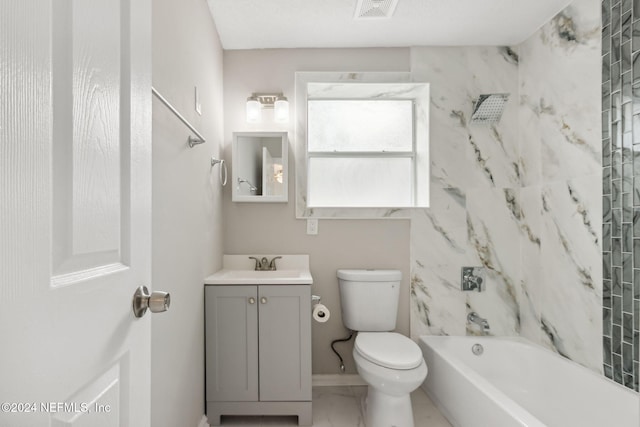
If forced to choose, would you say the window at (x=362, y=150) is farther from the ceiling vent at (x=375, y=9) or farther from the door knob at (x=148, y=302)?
the door knob at (x=148, y=302)

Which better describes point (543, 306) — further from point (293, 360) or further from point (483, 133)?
point (293, 360)

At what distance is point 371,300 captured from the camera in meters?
2.25

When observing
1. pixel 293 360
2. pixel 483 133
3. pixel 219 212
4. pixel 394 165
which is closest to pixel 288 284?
pixel 293 360

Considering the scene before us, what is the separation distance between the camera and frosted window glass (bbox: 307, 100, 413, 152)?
2645 mm

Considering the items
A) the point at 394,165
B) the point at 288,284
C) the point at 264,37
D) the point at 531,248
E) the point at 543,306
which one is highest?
the point at 264,37

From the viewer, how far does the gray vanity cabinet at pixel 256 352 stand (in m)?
1.92

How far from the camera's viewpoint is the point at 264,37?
2307mm

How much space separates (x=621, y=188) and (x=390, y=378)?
4.63 ft

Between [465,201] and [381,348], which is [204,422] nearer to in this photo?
[381,348]

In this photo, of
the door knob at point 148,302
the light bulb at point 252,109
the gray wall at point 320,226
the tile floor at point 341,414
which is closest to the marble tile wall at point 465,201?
the gray wall at point 320,226

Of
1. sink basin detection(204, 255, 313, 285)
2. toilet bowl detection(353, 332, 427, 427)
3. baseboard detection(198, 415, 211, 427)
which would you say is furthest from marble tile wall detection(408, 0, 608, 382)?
baseboard detection(198, 415, 211, 427)

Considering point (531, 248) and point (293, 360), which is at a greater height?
point (531, 248)

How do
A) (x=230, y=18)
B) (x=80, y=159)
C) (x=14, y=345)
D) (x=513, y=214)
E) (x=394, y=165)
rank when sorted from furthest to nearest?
(x=394, y=165)
(x=513, y=214)
(x=230, y=18)
(x=80, y=159)
(x=14, y=345)

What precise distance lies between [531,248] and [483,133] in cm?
85
